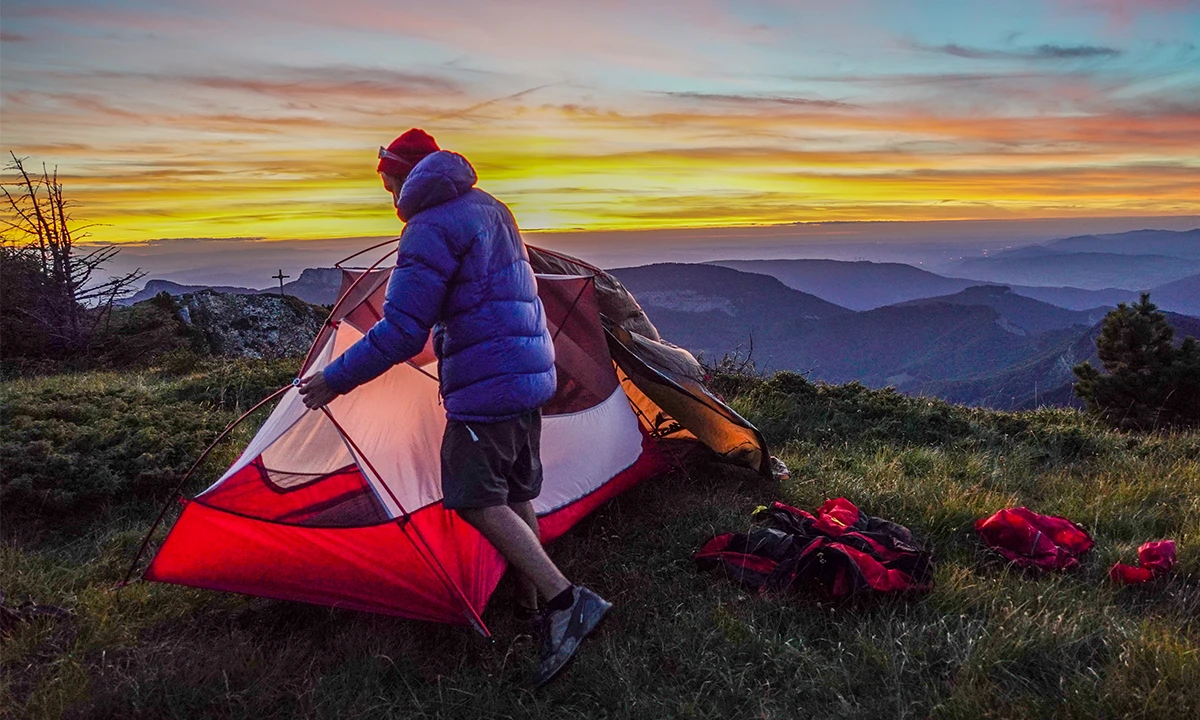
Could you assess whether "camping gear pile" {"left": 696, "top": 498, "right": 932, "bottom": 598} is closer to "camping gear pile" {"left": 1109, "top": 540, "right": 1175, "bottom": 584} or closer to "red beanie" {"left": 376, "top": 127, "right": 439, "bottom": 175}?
"camping gear pile" {"left": 1109, "top": 540, "right": 1175, "bottom": 584}

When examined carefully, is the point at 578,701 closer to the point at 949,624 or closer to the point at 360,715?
the point at 360,715

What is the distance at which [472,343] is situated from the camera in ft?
11.8

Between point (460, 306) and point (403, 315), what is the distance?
26 centimetres

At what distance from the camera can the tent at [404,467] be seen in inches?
164

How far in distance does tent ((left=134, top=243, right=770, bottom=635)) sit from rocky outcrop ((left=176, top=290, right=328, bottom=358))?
11.2 meters

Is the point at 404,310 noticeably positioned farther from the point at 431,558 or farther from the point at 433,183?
the point at 431,558

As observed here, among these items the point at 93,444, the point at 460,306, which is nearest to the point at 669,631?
the point at 460,306

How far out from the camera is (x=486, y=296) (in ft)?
11.7

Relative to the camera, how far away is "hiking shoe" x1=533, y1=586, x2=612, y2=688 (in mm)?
3584

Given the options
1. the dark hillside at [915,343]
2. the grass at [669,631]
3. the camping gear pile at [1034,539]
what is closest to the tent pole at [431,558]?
the grass at [669,631]

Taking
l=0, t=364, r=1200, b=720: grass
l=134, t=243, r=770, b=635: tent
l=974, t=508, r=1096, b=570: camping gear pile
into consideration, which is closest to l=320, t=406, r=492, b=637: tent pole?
l=134, t=243, r=770, b=635: tent

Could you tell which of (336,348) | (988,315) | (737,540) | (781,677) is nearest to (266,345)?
(336,348)

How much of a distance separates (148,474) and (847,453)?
5.71 meters

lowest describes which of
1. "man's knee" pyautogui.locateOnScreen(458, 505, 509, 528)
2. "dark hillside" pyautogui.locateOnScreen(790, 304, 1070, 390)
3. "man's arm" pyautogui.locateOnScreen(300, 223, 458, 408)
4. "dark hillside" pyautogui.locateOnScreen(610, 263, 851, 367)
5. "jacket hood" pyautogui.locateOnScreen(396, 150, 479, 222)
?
"dark hillside" pyautogui.locateOnScreen(790, 304, 1070, 390)
